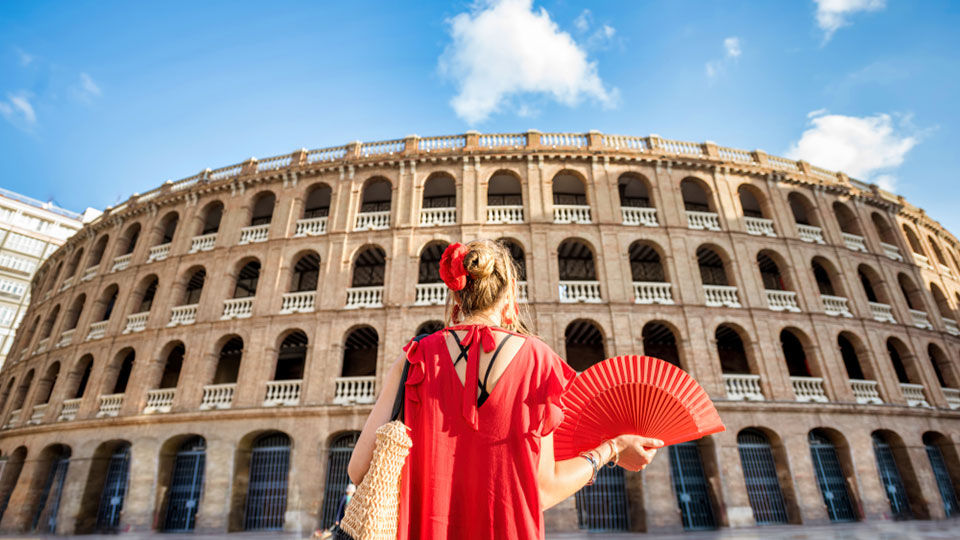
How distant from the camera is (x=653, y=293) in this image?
16344 mm

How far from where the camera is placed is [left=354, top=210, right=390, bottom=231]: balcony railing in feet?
57.6

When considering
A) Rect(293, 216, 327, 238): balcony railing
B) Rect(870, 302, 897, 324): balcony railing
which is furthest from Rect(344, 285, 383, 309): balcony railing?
Rect(870, 302, 897, 324): balcony railing

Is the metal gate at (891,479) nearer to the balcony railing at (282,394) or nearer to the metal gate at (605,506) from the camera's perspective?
the metal gate at (605,506)

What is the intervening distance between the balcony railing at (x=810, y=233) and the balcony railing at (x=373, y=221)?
1686cm

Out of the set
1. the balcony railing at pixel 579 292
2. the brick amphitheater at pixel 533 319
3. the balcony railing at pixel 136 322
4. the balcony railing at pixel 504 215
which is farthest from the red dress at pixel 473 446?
the balcony railing at pixel 136 322

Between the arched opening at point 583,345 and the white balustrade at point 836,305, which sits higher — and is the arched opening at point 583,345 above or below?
below

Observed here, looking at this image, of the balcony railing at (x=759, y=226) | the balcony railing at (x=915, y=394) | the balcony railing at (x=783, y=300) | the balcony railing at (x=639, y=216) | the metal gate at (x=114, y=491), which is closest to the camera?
the metal gate at (x=114, y=491)

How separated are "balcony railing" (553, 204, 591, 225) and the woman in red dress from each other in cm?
1570

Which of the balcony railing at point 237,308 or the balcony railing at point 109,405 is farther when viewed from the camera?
the balcony railing at point 237,308

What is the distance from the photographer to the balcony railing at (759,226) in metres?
17.8

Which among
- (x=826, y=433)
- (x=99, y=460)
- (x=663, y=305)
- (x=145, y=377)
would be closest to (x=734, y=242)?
(x=663, y=305)

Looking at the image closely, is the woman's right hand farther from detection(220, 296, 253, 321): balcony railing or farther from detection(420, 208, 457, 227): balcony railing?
detection(220, 296, 253, 321): balcony railing

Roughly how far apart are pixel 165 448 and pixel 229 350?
4.86 m

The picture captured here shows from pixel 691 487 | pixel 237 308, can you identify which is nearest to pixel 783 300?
pixel 691 487
